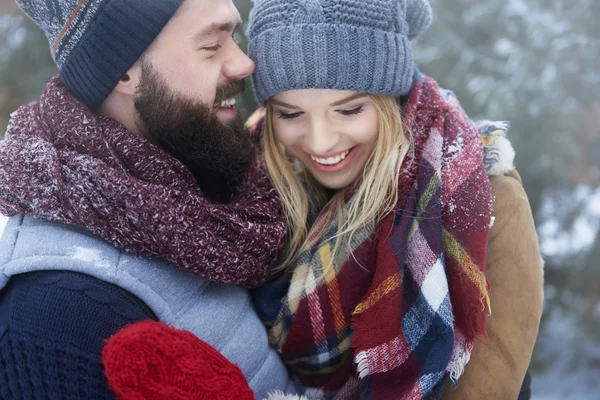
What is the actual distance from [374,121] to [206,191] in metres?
0.58

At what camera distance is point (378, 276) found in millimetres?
1625

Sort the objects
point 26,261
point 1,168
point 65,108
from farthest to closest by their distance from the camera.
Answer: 1. point 65,108
2. point 1,168
3. point 26,261

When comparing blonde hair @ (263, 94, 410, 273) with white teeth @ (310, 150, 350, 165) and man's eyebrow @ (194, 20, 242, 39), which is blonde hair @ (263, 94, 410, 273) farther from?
man's eyebrow @ (194, 20, 242, 39)

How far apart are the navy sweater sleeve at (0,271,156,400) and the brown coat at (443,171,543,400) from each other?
39.0 inches

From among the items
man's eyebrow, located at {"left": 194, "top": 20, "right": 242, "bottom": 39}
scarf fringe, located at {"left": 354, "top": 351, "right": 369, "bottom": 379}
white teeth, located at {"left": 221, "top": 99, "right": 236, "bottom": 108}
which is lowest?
scarf fringe, located at {"left": 354, "top": 351, "right": 369, "bottom": 379}

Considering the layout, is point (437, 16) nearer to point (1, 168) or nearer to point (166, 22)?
point (166, 22)

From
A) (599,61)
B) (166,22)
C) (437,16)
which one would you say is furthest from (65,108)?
(599,61)

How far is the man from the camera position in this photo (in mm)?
1214

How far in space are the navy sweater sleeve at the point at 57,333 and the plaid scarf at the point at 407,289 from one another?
58cm

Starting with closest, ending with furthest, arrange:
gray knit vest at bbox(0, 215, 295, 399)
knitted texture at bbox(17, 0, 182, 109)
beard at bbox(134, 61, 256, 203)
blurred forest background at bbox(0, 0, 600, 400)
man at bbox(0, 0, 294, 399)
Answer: man at bbox(0, 0, 294, 399) → gray knit vest at bbox(0, 215, 295, 399) → knitted texture at bbox(17, 0, 182, 109) → beard at bbox(134, 61, 256, 203) → blurred forest background at bbox(0, 0, 600, 400)

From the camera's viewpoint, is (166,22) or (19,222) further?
(166,22)

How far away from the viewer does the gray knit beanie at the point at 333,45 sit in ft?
5.44

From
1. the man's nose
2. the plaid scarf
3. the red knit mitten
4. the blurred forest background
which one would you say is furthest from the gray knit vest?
the blurred forest background

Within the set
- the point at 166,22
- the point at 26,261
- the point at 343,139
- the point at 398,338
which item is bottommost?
the point at 398,338
